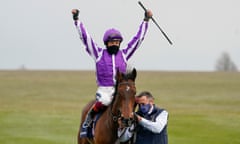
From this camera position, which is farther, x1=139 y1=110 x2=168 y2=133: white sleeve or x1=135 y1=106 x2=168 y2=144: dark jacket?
x1=135 y1=106 x2=168 y2=144: dark jacket

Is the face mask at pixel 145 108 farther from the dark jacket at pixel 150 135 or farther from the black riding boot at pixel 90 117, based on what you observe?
the black riding boot at pixel 90 117

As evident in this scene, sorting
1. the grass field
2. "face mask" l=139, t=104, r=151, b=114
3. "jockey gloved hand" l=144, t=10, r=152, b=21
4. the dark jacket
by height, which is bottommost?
the grass field

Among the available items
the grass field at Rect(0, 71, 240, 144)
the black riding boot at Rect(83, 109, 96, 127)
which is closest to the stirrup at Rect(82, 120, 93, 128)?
the black riding boot at Rect(83, 109, 96, 127)

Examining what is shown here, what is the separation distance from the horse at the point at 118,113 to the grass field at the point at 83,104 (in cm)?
902

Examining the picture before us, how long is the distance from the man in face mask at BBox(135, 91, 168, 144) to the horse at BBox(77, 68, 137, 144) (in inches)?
8.4

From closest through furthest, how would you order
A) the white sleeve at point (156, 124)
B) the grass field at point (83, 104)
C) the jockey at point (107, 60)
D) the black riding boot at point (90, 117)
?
the white sleeve at point (156, 124)
the jockey at point (107, 60)
the black riding boot at point (90, 117)
the grass field at point (83, 104)

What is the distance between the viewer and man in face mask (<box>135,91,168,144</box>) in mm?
9084

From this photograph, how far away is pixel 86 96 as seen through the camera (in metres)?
52.3

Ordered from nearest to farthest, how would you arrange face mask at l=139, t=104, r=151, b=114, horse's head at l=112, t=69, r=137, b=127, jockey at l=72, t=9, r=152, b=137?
1. horse's head at l=112, t=69, r=137, b=127
2. face mask at l=139, t=104, r=151, b=114
3. jockey at l=72, t=9, r=152, b=137

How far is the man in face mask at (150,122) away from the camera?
9084 millimetres

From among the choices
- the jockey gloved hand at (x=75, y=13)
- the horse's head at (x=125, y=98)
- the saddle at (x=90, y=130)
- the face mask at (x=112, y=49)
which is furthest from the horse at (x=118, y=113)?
the jockey gloved hand at (x=75, y=13)

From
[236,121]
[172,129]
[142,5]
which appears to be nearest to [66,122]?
[172,129]

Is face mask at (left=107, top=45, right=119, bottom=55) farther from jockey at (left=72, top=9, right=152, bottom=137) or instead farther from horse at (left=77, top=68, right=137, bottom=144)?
horse at (left=77, top=68, right=137, bottom=144)

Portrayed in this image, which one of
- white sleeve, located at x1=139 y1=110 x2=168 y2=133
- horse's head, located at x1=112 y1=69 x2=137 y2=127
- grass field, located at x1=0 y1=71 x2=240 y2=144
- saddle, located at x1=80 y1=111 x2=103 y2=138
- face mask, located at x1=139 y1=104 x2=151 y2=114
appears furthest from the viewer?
grass field, located at x1=0 y1=71 x2=240 y2=144
